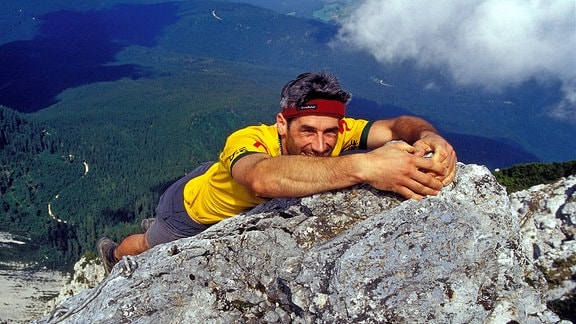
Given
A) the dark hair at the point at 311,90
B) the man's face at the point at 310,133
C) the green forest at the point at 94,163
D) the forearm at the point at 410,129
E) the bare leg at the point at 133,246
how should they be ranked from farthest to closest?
the green forest at the point at 94,163 < the bare leg at the point at 133,246 < the forearm at the point at 410,129 < the man's face at the point at 310,133 < the dark hair at the point at 311,90

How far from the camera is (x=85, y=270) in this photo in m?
31.0

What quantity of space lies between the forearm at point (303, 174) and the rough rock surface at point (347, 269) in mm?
677

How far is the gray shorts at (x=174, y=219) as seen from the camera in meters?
10.2

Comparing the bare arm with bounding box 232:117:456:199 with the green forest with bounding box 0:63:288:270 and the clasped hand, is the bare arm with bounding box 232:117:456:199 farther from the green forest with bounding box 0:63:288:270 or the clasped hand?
the green forest with bounding box 0:63:288:270

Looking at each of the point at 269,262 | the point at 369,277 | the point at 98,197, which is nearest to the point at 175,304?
the point at 269,262

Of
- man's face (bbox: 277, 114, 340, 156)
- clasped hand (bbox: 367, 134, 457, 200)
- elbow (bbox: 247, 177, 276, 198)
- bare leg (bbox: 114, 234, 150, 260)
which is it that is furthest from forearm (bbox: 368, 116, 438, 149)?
bare leg (bbox: 114, 234, 150, 260)

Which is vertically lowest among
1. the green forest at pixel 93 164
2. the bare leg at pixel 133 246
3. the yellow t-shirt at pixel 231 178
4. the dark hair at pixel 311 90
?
the green forest at pixel 93 164

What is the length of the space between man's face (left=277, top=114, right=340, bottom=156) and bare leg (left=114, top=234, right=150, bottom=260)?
535cm

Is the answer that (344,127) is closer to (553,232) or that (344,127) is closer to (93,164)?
(553,232)

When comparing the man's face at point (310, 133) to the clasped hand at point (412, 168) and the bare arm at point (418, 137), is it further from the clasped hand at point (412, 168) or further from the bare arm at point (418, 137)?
the bare arm at point (418, 137)

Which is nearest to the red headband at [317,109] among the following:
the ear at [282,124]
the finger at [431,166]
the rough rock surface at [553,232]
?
the ear at [282,124]

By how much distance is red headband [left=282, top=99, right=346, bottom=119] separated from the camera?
26.4ft

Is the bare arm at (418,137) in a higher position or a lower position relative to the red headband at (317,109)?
lower

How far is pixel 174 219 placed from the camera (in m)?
10.4
